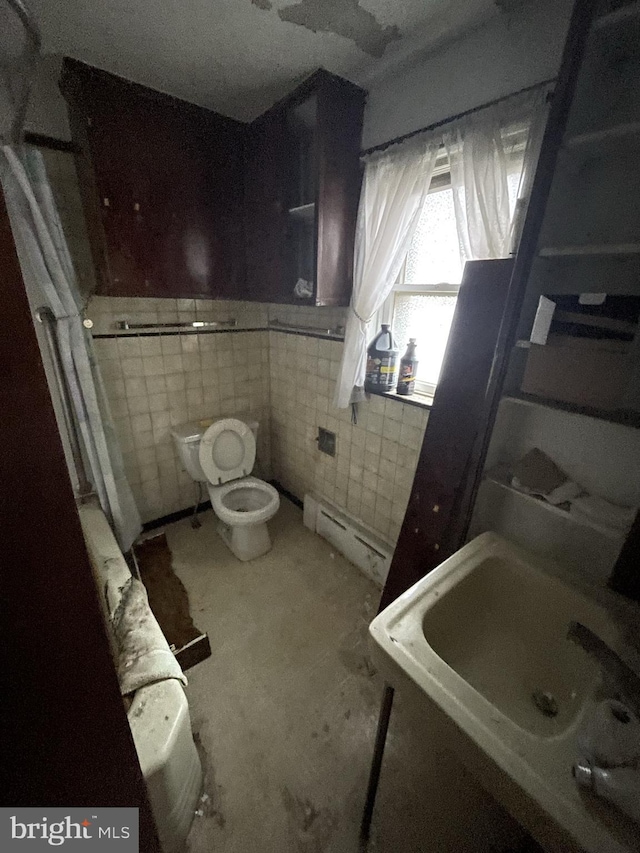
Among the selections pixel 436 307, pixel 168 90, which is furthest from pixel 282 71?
pixel 436 307

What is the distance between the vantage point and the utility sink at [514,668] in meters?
0.57

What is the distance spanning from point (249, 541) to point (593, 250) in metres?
1.99

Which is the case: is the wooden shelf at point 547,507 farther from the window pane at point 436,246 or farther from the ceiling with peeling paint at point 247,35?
the ceiling with peeling paint at point 247,35

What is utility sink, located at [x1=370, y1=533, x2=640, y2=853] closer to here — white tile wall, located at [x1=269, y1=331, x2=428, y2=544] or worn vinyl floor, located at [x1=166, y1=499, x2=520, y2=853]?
worn vinyl floor, located at [x1=166, y1=499, x2=520, y2=853]

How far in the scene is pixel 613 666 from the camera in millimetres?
704

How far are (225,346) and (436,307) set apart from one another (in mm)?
1363

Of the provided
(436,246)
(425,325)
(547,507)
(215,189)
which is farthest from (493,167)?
(215,189)

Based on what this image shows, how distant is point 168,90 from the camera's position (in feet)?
4.93

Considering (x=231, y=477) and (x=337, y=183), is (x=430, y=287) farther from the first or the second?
(x=231, y=477)

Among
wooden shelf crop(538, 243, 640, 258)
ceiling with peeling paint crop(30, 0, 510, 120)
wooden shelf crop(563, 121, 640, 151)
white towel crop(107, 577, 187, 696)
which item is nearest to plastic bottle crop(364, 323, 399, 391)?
wooden shelf crop(538, 243, 640, 258)

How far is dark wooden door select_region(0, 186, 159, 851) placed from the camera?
0.42 meters

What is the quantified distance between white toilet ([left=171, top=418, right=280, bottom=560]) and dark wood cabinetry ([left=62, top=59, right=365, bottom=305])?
81 centimetres

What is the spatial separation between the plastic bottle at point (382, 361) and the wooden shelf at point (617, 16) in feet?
3.34

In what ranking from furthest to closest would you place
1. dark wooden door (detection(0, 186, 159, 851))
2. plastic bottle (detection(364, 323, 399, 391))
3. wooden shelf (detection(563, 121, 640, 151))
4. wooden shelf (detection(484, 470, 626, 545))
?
plastic bottle (detection(364, 323, 399, 391)) → wooden shelf (detection(484, 470, 626, 545)) → wooden shelf (detection(563, 121, 640, 151)) → dark wooden door (detection(0, 186, 159, 851))
